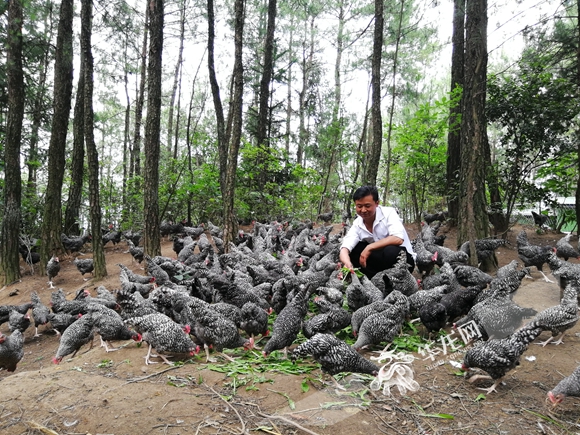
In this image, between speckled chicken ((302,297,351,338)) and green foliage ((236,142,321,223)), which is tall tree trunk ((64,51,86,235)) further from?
speckled chicken ((302,297,351,338))

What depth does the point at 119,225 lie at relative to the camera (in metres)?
14.1

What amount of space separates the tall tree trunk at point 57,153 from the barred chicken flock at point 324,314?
3.73 m

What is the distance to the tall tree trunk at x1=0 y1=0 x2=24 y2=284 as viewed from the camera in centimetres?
838

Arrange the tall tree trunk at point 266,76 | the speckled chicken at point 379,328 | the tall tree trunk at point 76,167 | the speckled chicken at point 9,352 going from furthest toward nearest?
the tall tree trunk at point 266,76, the tall tree trunk at point 76,167, the speckled chicken at point 9,352, the speckled chicken at point 379,328

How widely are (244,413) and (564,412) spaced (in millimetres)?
2361

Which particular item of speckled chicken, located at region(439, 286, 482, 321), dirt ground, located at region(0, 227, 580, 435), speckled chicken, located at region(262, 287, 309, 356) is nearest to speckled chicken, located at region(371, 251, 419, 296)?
speckled chicken, located at region(439, 286, 482, 321)

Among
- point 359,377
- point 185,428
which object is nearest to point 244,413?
point 185,428

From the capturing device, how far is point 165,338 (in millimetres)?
3686

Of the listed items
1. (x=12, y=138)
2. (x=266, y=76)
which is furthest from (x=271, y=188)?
(x=12, y=138)

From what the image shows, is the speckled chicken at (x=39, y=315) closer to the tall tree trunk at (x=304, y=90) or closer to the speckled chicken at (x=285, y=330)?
the speckled chicken at (x=285, y=330)

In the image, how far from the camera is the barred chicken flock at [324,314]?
127 inches

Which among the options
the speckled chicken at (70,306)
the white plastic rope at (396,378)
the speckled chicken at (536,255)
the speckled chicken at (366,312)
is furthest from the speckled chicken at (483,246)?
the speckled chicken at (70,306)

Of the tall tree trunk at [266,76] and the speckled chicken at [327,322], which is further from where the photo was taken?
the tall tree trunk at [266,76]

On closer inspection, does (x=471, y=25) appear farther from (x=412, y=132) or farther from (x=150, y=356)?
(x=150, y=356)
